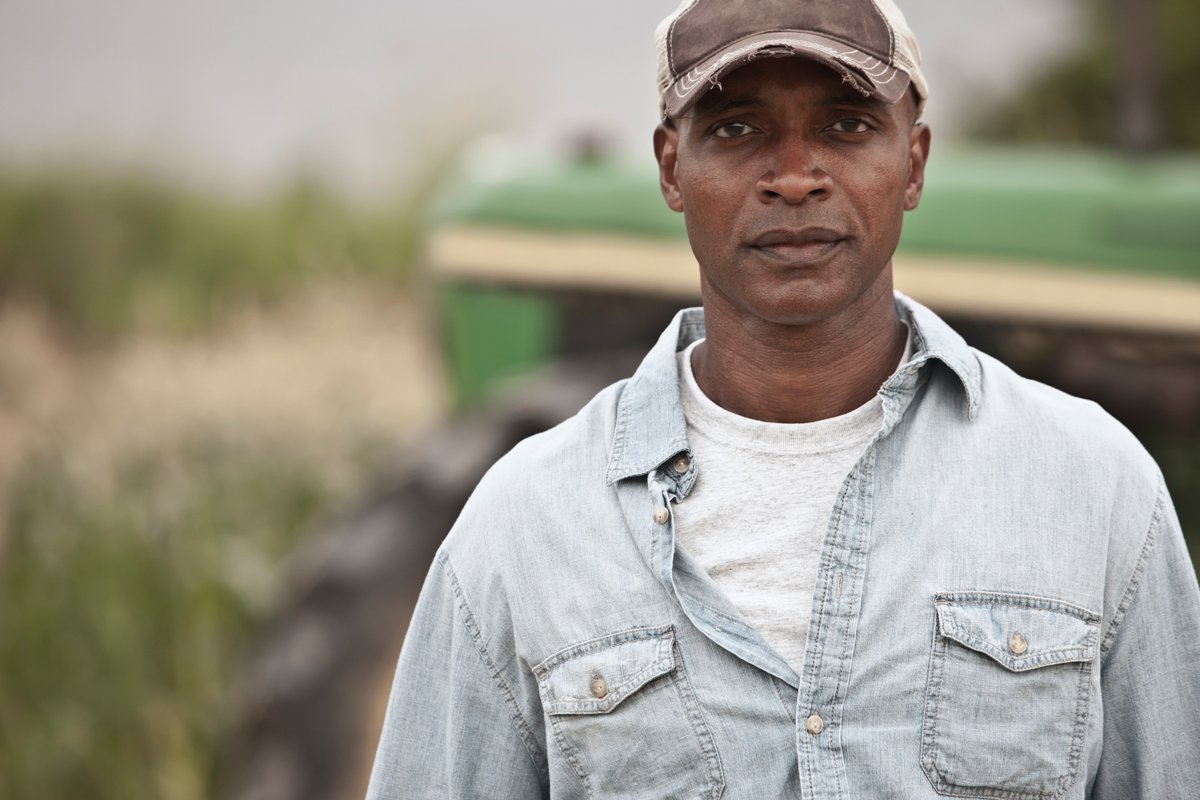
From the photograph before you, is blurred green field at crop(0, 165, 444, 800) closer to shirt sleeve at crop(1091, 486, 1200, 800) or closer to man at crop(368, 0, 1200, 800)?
man at crop(368, 0, 1200, 800)

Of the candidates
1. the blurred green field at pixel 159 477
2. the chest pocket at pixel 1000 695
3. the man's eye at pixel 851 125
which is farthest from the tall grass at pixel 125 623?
the man's eye at pixel 851 125

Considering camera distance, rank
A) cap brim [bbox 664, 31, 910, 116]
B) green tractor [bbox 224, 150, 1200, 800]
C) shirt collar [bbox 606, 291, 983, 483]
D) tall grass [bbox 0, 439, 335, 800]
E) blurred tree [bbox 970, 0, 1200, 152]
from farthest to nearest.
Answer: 1. blurred tree [bbox 970, 0, 1200, 152]
2. tall grass [bbox 0, 439, 335, 800]
3. green tractor [bbox 224, 150, 1200, 800]
4. shirt collar [bbox 606, 291, 983, 483]
5. cap brim [bbox 664, 31, 910, 116]

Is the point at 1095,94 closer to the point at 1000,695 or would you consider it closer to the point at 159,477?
the point at 159,477

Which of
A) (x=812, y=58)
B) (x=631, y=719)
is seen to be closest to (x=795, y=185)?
(x=812, y=58)

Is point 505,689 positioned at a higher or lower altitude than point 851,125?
lower

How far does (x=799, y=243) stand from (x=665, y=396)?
0.80 feet

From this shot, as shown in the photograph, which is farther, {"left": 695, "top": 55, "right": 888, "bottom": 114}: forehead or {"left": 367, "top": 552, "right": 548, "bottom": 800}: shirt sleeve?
{"left": 367, "top": 552, "right": 548, "bottom": 800}: shirt sleeve

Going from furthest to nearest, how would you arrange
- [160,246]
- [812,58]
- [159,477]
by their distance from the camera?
[160,246], [159,477], [812,58]

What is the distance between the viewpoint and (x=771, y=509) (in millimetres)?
1700

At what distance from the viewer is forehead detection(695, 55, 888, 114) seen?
5.39ft

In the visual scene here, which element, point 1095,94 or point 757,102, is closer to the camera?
point 757,102

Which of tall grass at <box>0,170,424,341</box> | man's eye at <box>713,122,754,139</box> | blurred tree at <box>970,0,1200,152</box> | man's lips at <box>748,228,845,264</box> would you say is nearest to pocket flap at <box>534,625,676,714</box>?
man's lips at <box>748,228,845,264</box>

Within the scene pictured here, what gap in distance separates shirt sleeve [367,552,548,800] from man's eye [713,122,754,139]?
549mm

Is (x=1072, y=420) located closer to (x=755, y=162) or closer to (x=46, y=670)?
(x=755, y=162)
